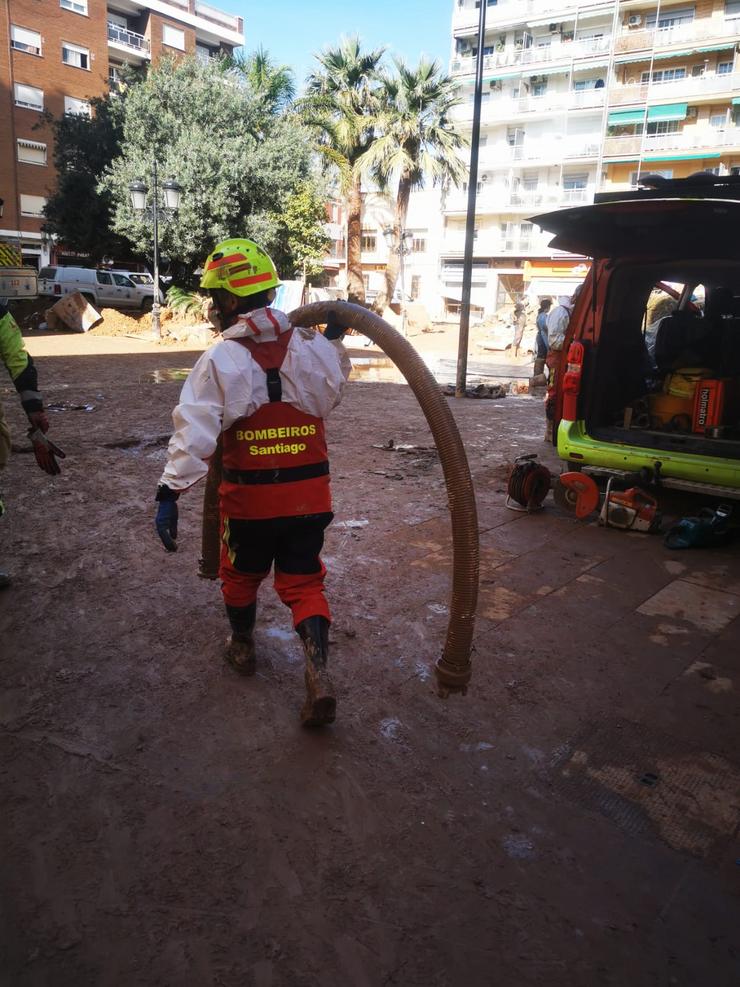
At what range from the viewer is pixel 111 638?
11.7ft

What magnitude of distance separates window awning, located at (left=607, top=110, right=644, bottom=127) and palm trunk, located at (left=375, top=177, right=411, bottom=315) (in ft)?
54.5

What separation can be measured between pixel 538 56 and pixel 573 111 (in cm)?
418

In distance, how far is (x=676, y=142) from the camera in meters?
37.9

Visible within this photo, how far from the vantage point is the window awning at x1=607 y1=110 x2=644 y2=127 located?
38.9m

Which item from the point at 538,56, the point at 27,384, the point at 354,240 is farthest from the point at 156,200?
the point at 538,56

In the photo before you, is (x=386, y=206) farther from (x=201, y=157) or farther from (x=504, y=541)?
(x=504, y=541)

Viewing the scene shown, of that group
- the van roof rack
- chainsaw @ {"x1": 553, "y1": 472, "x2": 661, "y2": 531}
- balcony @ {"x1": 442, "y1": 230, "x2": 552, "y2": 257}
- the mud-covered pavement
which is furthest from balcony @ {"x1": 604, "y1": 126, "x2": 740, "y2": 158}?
the mud-covered pavement

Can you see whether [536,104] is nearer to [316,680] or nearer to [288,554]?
[288,554]

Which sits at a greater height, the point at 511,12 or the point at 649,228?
the point at 511,12

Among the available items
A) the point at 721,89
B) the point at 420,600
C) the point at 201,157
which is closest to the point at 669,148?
the point at 721,89

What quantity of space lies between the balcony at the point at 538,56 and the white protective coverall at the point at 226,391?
42.5 m

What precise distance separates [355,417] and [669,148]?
36112 mm

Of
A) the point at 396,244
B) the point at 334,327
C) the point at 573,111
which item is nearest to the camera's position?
the point at 334,327

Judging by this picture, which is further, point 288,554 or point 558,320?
point 558,320
